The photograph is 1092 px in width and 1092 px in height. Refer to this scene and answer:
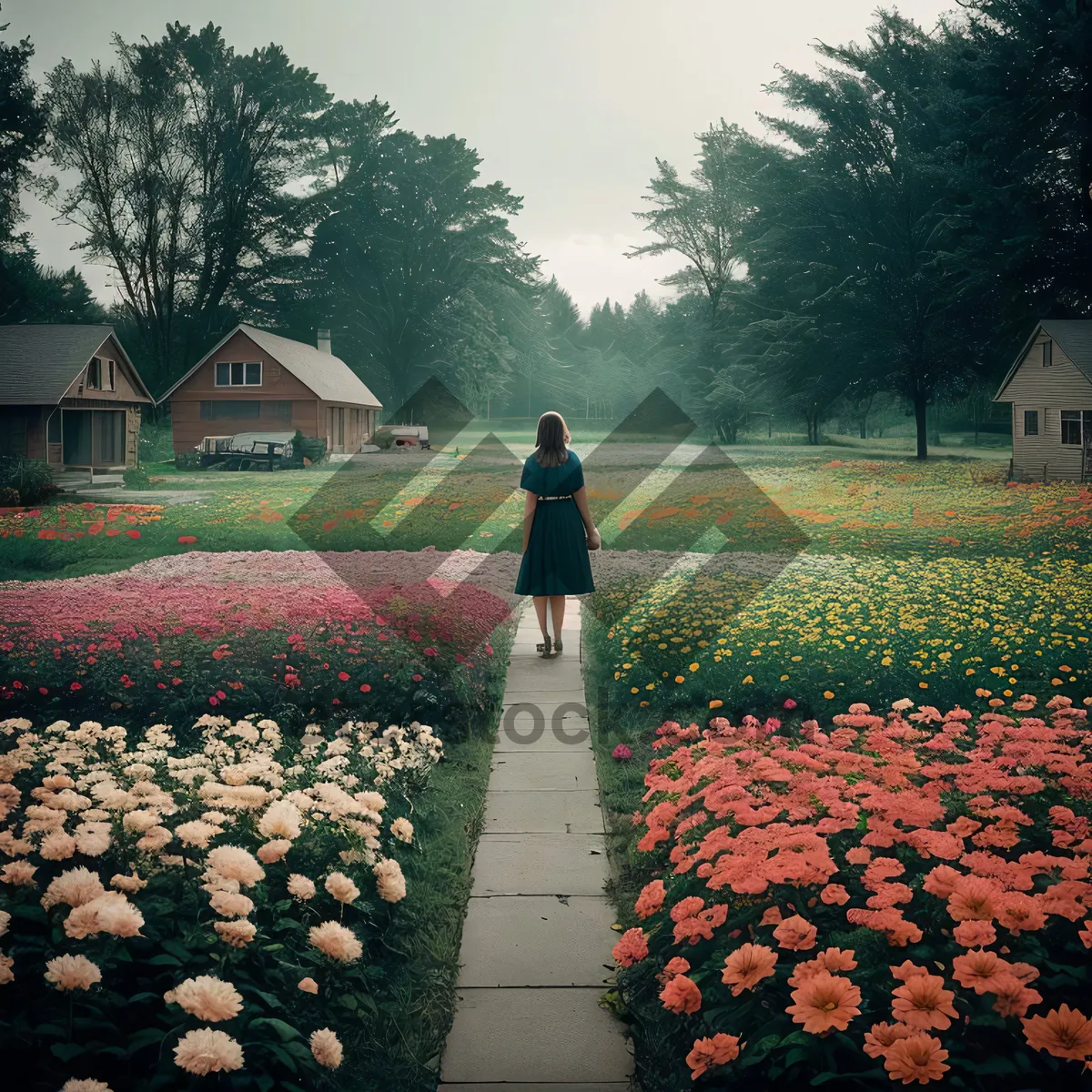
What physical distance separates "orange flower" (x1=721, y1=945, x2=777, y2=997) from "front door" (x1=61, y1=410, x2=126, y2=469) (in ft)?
32.0

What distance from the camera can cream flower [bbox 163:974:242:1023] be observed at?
87.7 inches

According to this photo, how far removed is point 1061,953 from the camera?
8.09ft

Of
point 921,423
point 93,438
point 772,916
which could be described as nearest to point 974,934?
point 772,916

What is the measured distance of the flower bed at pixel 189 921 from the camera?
2.26 meters

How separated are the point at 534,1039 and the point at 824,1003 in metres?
1.00

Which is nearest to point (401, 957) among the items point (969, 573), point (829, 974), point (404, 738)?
point (829, 974)

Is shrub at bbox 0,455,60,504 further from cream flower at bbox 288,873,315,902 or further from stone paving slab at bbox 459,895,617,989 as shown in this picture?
cream flower at bbox 288,873,315,902

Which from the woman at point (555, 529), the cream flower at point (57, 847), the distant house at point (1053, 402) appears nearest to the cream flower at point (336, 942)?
the cream flower at point (57, 847)

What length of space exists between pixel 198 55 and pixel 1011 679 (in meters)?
10.0

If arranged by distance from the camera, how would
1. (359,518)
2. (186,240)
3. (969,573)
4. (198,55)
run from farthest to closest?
(359,518) → (186,240) → (198,55) → (969,573)

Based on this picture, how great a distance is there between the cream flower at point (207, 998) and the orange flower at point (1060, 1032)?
6.17 ft

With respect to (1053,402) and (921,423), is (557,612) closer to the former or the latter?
(921,423)

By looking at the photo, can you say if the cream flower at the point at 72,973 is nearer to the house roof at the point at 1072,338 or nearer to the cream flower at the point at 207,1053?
the cream flower at the point at 207,1053

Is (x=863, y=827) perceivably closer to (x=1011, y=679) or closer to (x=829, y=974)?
(x=829, y=974)
